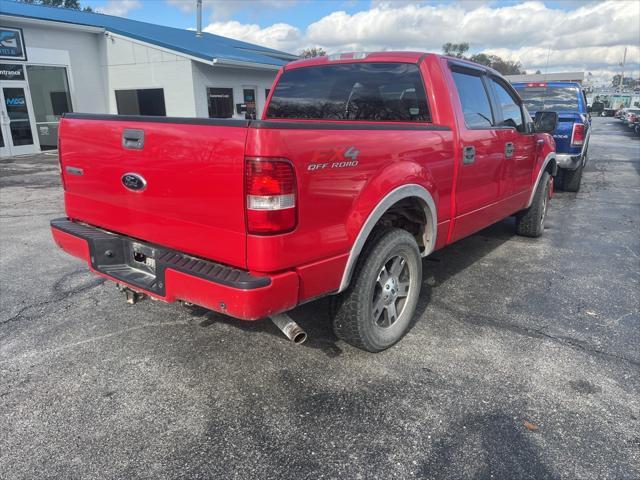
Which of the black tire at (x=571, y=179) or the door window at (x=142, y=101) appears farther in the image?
the door window at (x=142, y=101)

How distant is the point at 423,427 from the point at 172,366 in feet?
5.39

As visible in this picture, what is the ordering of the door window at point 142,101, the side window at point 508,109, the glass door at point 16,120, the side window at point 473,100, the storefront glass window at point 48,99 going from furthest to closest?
1. the door window at point 142,101
2. the storefront glass window at point 48,99
3. the glass door at point 16,120
4. the side window at point 508,109
5. the side window at point 473,100

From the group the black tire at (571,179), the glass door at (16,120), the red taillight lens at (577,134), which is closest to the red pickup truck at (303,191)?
the red taillight lens at (577,134)

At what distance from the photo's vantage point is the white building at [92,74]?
14.9 metres

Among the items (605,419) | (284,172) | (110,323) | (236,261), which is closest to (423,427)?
(605,419)

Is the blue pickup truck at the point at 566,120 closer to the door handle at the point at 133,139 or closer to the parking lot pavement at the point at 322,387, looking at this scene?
the parking lot pavement at the point at 322,387

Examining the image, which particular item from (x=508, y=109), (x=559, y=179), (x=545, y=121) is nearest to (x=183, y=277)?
(x=508, y=109)

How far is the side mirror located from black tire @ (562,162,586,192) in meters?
4.77

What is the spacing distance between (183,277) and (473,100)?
294cm

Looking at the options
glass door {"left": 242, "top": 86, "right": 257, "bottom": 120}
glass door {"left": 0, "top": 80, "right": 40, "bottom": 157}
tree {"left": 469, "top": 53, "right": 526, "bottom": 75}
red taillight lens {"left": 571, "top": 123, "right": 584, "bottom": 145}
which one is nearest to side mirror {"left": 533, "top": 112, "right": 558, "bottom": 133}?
red taillight lens {"left": 571, "top": 123, "right": 584, "bottom": 145}

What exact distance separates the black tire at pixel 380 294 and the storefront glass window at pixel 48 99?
16420 millimetres

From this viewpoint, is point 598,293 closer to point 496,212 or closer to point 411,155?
point 496,212

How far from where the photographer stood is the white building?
14.9 m

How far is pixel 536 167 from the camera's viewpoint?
5.62 meters
